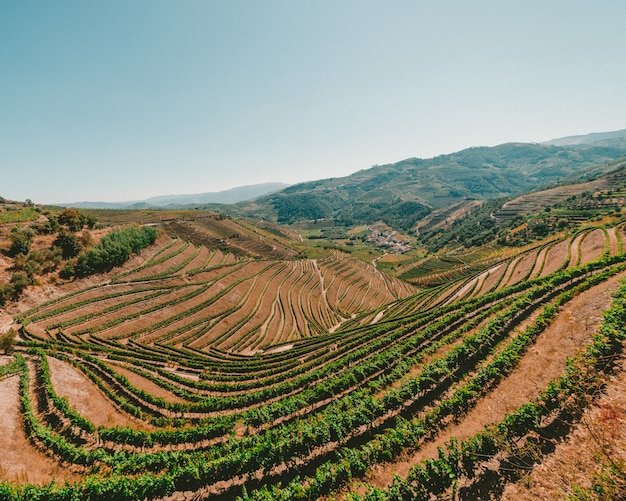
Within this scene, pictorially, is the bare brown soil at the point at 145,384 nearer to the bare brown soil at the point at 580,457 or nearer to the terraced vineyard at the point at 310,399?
the terraced vineyard at the point at 310,399

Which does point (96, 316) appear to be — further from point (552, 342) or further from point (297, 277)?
point (552, 342)

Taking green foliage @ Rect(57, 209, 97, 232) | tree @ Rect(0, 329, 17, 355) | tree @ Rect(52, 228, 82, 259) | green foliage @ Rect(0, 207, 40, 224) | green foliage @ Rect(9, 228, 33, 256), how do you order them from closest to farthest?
tree @ Rect(0, 329, 17, 355)
green foliage @ Rect(9, 228, 33, 256)
tree @ Rect(52, 228, 82, 259)
green foliage @ Rect(0, 207, 40, 224)
green foliage @ Rect(57, 209, 97, 232)

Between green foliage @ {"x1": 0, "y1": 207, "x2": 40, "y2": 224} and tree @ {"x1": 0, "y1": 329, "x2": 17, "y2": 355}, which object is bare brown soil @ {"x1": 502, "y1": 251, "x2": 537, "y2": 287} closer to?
tree @ {"x1": 0, "y1": 329, "x2": 17, "y2": 355}

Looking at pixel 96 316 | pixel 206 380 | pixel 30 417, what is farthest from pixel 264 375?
pixel 96 316

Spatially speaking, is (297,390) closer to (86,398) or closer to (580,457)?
(86,398)

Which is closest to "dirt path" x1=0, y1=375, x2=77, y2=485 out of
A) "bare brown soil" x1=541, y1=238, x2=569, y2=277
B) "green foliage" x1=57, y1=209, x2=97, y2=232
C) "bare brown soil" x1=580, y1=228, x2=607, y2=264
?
"green foliage" x1=57, y1=209, x2=97, y2=232

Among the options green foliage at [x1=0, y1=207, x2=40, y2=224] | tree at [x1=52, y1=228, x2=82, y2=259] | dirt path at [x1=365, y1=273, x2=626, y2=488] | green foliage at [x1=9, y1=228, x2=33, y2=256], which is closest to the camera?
dirt path at [x1=365, y1=273, x2=626, y2=488]

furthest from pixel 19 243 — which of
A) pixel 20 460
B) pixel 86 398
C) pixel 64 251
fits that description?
pixel 20 460
